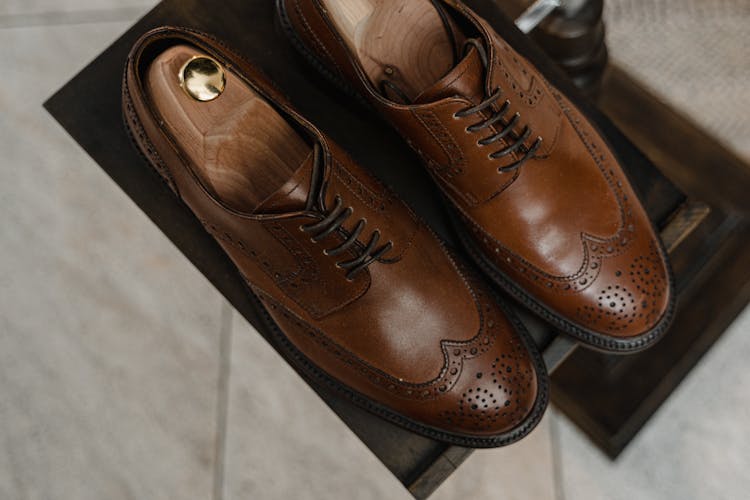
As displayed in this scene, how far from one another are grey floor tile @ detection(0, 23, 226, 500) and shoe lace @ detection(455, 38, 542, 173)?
0.62 metres

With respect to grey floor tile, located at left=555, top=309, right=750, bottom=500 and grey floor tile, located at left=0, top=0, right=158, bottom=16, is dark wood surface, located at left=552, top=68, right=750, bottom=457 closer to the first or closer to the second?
grey floor tile, located at left=555, top=309, right=750, bottom=500

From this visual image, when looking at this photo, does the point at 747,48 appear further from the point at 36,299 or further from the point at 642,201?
the point at 36,299

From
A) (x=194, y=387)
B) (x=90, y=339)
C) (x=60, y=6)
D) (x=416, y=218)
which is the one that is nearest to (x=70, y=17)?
(x=60, y=6)

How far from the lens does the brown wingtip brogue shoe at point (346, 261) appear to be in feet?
1.72

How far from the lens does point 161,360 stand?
101cm

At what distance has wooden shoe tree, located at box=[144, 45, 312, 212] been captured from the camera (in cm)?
54

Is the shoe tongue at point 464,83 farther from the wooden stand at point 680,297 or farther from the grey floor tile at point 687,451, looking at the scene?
the grey floor tile at point 687,451

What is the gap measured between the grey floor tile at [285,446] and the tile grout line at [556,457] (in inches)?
8.5

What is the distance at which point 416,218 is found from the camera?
0.56 m

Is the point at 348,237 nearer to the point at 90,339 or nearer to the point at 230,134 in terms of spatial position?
the point at 230,134

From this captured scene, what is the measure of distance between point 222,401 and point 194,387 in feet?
0.16

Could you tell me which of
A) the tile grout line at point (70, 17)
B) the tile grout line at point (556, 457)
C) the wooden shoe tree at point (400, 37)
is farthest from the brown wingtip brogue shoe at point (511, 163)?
the tile grout line at point (70, 17)

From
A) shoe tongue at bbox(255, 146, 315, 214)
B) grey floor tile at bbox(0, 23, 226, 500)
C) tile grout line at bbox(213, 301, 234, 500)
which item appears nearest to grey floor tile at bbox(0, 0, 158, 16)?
grey floor tile at bbox(0, 23, 226, 500)

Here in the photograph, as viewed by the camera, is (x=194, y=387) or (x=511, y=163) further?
(x=194, y=387)
